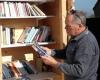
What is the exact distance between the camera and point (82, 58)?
7.67ft

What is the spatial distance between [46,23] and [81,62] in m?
1.29

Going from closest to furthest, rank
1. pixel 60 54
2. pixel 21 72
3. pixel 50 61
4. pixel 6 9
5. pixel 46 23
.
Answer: pixel 50 61 < pixel 60 54 < pixel 6 9 < pixel 21 72 < pixel 46 23

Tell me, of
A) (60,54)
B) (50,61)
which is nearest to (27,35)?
(60,54)

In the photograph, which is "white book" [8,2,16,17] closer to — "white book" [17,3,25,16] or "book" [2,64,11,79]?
"white book" [17,3,25,16]

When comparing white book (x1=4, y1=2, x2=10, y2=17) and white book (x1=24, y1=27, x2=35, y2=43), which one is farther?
white book (x1=24, y1=27, x2=35, y2=43)

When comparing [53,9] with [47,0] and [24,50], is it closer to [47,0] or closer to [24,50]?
[47,0]

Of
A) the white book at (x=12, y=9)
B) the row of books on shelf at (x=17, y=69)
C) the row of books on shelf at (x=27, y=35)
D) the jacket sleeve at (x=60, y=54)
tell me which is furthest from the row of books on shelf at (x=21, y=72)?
the white book at (x=12, y=9)

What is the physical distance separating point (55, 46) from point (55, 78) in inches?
14.9

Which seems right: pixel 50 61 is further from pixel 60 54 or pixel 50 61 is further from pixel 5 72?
pixel 5 72

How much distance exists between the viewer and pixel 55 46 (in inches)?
133

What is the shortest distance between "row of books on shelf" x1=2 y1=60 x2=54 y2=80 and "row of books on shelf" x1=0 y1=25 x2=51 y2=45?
28cm

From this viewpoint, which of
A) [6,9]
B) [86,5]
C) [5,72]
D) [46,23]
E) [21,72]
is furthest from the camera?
[86,5]

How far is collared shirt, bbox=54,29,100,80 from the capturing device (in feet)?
7.69

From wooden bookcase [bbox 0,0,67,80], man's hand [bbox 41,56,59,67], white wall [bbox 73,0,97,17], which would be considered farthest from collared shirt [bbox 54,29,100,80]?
white wall [bbox 73,0,97,17]
